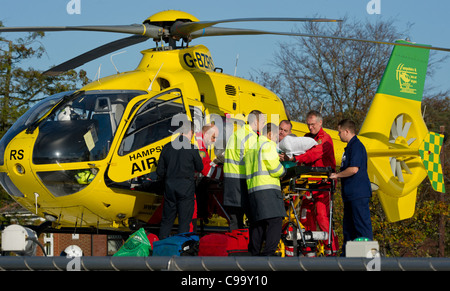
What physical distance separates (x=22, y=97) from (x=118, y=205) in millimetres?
16896

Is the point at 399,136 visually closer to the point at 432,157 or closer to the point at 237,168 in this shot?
the point at 432,157

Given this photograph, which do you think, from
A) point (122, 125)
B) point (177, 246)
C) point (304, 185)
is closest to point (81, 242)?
point (122, 125)

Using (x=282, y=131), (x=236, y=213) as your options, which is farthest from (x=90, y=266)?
(x=282, y=131)

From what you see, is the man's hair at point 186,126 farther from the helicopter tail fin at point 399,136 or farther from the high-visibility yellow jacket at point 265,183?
the helicopter tail fin at point 399,136

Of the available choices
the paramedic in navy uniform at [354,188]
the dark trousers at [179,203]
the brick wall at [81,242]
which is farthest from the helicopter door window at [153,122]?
the brick wall at [81,242]

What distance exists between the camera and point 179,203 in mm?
9594

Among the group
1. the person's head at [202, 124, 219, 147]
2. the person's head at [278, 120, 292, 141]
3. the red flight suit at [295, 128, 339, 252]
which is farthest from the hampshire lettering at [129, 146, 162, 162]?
the red flight suit at [295, 128, 339, 252]

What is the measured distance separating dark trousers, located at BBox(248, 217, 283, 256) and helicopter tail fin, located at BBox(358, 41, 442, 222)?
539 cm

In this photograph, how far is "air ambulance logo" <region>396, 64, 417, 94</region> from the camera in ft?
49.2

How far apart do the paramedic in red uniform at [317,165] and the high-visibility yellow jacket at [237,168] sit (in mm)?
1344

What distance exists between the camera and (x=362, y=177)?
29.8 feet

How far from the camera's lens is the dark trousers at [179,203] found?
956 cm

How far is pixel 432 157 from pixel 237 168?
5.56m

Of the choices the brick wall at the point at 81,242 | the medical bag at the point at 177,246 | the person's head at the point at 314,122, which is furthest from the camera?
the brick wall at the point at 81,242
